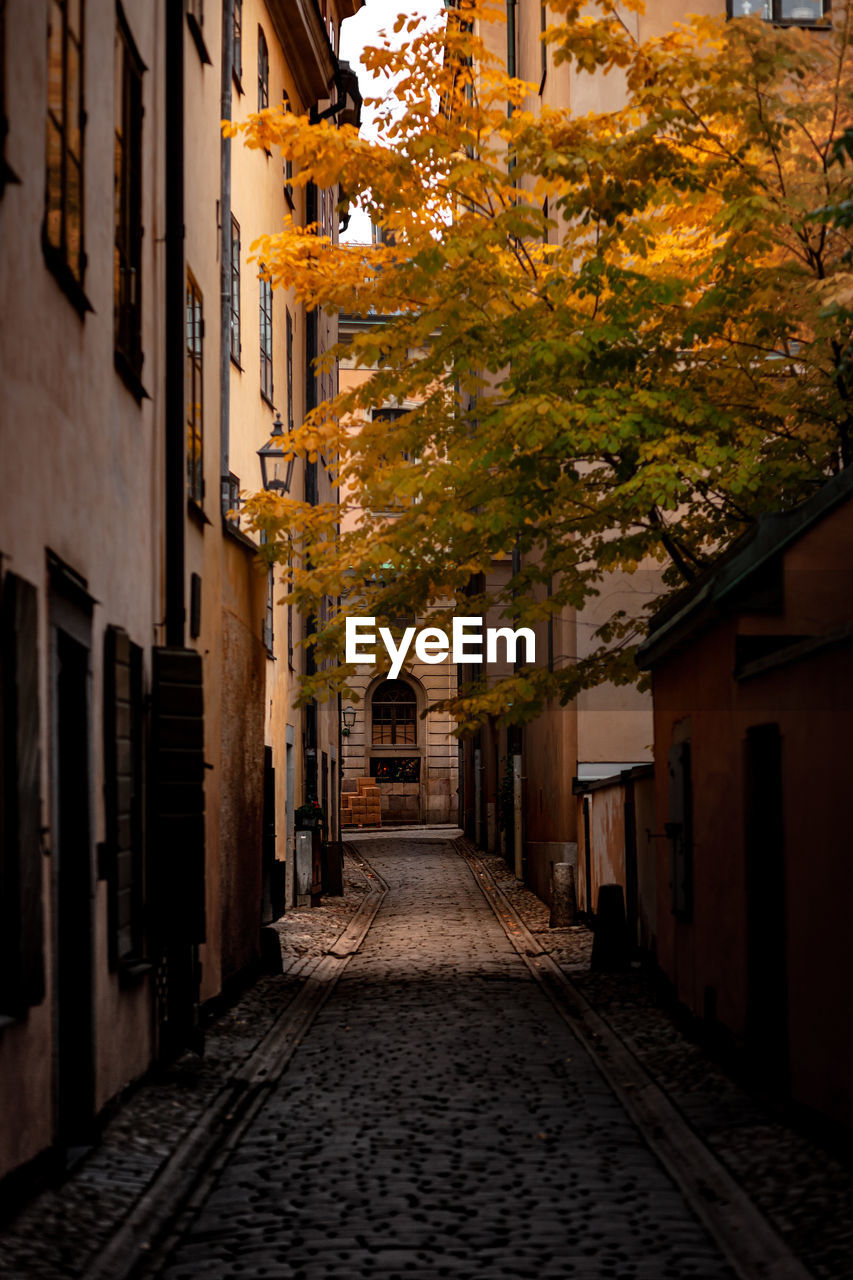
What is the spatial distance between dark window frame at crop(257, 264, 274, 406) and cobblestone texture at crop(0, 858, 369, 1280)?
9.69 meters

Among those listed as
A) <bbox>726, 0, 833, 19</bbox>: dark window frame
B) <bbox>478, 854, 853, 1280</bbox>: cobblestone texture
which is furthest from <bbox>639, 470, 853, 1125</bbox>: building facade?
<bbox>726, 0, 833, 19</bbox>: dark window frame

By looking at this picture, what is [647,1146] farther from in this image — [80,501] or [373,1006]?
[373,1006]

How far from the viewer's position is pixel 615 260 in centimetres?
1422

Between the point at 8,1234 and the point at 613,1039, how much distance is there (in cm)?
616

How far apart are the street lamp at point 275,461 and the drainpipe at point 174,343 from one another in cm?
645

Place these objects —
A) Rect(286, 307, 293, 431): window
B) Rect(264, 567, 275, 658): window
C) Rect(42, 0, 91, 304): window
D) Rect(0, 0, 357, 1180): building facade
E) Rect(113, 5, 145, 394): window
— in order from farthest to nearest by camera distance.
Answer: Rect(286, 307, 293, 431): window → Rect(264, 567, 275, 658): window → Rect(113, 5, 145, 394): window → Rect(42, 0, 91, 304): window → Rect(0, 0, 357, 1180): building facade

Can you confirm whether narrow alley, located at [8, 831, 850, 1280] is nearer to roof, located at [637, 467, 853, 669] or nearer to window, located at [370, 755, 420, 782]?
roof, located at [637, 467, 853, 669]

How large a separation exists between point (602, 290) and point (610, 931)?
5914 millimetres

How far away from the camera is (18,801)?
655 cm

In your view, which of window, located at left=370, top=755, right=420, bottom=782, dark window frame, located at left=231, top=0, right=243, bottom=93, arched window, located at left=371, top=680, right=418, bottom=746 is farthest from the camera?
arched window, located at left=371, top=680, right=418, bottom=746

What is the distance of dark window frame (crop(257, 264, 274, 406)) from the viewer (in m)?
22.0

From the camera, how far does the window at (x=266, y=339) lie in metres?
22.1

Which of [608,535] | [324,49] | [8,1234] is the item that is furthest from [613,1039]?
[324,49]

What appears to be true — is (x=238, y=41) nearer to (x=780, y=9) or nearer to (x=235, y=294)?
(x=235, y=294)
